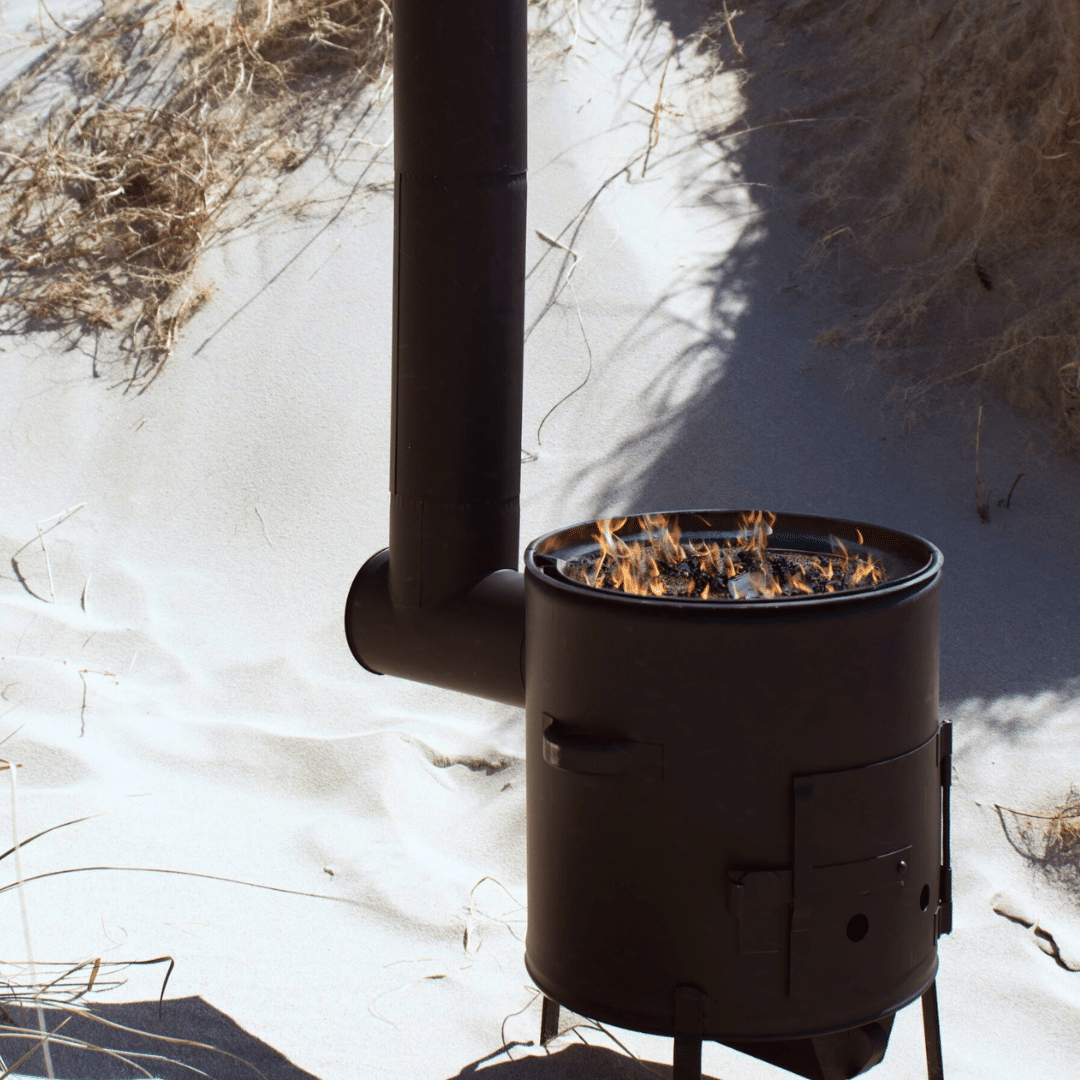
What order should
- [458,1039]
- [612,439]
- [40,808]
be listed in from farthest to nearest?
[612,439] → [40,808] → [458,1039]

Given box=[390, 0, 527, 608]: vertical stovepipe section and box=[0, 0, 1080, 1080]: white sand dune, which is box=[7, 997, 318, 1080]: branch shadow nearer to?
box=[0, 0, 1080, 1080]: white sand dune

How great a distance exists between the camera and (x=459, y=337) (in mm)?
2254

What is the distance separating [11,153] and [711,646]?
5151 millimetres

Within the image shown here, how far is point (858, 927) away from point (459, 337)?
1.18m

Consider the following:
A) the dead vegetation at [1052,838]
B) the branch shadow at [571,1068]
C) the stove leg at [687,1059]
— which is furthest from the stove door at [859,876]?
the dead vegetation at [1052,838]

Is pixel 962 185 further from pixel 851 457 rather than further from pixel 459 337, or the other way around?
pixel 459 337

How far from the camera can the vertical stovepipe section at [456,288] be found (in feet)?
7.13

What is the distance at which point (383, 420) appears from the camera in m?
4.76

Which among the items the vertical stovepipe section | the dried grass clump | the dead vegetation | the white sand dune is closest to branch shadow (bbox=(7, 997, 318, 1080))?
the white sand dune

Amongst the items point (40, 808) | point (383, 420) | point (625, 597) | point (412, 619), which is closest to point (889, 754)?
point (625, 597)

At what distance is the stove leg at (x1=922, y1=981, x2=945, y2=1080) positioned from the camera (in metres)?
2.19

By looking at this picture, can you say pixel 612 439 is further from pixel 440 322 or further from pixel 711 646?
pixel 711 646

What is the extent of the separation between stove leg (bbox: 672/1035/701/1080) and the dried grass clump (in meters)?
3.88

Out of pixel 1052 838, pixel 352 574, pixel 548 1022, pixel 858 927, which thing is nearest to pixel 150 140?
pixel 352 574
